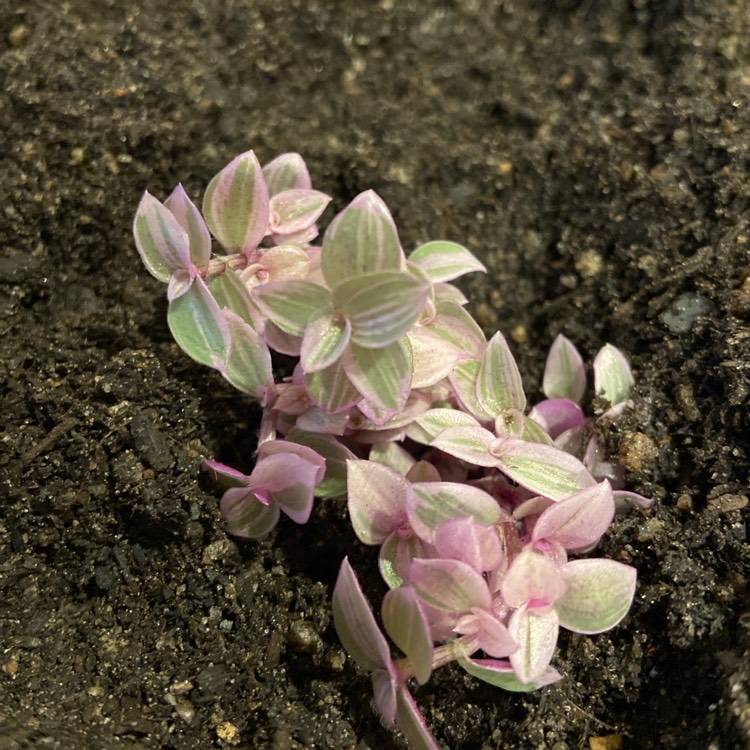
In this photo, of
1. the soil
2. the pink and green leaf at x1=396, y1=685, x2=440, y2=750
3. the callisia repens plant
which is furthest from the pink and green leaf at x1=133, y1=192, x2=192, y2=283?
the pink and green leaf at x1=396, y1=685, x2=440, y2=750

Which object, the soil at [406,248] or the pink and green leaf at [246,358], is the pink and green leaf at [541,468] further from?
the pink and green leaf at [246,358]

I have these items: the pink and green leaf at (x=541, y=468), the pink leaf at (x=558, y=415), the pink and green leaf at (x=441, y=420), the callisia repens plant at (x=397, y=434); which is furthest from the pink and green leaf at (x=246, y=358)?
the pink leaf at (x=558, y=415)

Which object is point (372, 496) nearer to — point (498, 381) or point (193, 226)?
point (498, 381)

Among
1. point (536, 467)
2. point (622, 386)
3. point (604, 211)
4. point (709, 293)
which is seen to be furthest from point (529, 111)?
point (536, 467)

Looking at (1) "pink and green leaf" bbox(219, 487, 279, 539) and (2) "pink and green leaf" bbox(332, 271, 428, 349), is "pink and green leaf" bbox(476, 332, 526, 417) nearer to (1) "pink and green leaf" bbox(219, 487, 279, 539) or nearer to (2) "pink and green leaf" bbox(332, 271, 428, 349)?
(2) "pink and green leaf" bbox(332, 271, 428, 349)

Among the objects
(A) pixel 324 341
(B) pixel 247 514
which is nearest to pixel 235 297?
(A) pixel 324 341

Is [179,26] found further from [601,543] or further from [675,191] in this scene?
[601,543]
